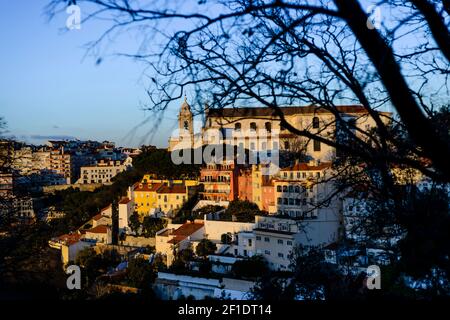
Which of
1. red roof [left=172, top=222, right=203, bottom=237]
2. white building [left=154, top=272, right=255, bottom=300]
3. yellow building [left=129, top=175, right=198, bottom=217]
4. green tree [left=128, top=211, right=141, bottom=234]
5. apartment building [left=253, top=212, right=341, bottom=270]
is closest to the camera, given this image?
white building [left=154, top=272, right=255, bottom=300]

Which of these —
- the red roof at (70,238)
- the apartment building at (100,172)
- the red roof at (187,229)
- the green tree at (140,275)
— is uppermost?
the apartment building at (100,172)

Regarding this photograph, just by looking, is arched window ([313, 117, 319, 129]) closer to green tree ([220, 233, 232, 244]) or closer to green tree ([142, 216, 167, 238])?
green tree ([220, 233, 232, 244])

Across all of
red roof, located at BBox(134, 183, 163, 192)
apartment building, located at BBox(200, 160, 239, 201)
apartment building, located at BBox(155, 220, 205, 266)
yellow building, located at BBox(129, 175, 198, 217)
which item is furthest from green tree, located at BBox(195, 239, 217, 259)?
red roof, located at BBox(134, 183, 163, 192)

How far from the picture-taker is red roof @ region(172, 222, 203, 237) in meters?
18.7

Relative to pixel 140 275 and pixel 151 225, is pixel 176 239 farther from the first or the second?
pixel 151 225

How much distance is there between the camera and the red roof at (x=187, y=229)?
18700mm

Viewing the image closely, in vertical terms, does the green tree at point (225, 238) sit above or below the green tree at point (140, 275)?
above

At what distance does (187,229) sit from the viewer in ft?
62.8

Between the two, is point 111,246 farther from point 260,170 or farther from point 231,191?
point 260,170

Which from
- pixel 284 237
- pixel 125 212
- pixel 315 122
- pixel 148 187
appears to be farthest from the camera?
pixel 148 187

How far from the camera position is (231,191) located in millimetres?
23062

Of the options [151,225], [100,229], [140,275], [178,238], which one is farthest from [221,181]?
[140,275]

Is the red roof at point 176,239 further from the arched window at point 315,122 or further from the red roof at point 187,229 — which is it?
the arched window at point 315,122

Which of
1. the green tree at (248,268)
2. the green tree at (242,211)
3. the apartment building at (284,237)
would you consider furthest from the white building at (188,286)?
the green tree at (242,211)
